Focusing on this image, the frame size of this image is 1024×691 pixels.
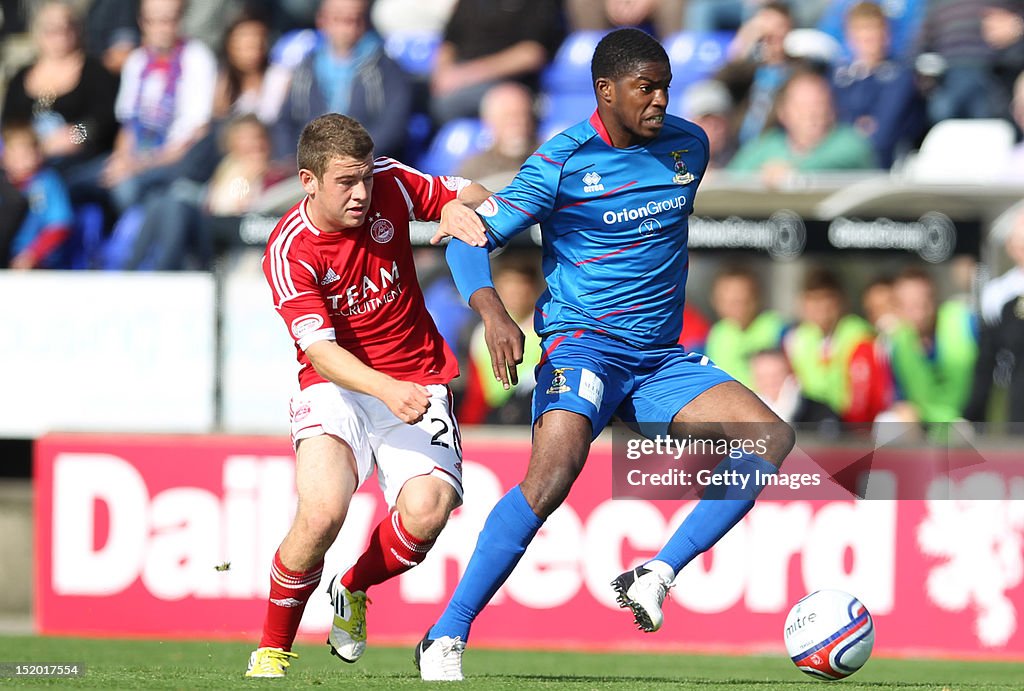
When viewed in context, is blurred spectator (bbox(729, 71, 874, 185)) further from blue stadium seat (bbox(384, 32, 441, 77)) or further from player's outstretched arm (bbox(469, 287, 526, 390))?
player's outstretched arm (bbox(469, 287, 526, 390))

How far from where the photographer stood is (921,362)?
11102 mm

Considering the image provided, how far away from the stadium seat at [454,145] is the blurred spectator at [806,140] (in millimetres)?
2072

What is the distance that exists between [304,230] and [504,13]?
25.4 feet

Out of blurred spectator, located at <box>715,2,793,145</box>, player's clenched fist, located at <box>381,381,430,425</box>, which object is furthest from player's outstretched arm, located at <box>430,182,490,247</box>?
blurred spectator, located at <box>715,2,793,145</box>

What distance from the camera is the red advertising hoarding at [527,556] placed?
9914 millimetres

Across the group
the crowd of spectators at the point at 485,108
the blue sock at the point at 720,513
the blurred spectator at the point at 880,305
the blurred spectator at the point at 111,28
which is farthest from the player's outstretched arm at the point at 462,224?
the blurred spectator at the point at 111,28

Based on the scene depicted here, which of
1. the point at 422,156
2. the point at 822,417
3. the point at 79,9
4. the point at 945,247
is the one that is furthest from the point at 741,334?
the point at 79,9

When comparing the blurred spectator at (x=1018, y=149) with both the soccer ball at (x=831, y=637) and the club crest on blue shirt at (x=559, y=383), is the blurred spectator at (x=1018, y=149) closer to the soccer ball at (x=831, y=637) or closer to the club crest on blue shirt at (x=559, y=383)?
the soccer ball at (x=831, y=637)

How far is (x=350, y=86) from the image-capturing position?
44.0ft

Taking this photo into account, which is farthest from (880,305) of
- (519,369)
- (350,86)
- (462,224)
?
(462,224)

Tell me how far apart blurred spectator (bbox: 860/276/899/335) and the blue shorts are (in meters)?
4.66

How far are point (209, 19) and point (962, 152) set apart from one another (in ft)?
22.4

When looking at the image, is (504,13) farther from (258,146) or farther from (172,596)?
(172,596)

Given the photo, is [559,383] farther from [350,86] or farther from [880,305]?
[350,86]
